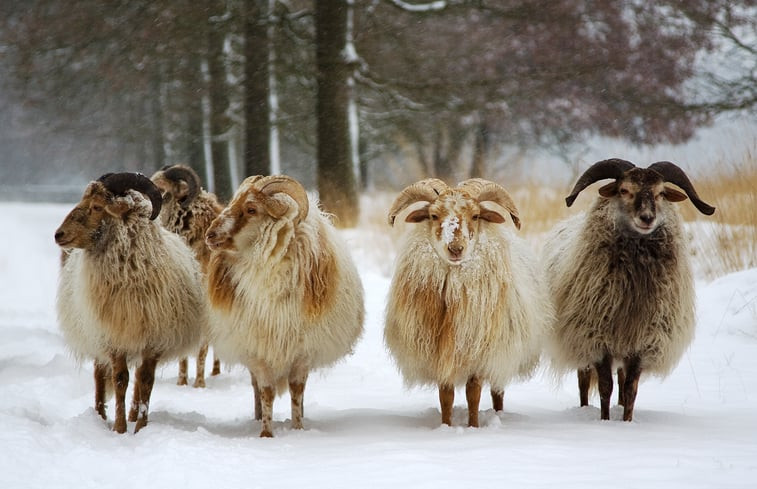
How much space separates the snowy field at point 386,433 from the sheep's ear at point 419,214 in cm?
136

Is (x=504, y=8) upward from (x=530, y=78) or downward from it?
upward

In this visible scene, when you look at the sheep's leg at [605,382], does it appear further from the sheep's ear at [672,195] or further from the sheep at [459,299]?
the sheep's ear at [672,195]

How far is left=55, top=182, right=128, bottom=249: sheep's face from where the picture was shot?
5543 millimetres

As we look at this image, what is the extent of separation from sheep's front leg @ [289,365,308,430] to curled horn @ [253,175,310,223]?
3.70ft

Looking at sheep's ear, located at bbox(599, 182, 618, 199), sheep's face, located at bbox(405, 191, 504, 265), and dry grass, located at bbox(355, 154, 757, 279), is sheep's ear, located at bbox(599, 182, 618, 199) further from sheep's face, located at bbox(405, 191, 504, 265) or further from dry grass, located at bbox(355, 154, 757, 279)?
dry grass, located at bbox(355, 154, 757, 279)

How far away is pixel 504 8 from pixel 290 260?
10167 mm

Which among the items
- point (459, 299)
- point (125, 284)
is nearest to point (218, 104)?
point (125, 284)

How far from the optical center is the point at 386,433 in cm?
530

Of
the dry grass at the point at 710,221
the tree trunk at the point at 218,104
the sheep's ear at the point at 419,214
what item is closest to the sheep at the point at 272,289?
the sheep's ear at the point at 419,214

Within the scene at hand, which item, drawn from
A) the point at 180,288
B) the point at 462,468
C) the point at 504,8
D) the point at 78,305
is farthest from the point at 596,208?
the point at 504,8

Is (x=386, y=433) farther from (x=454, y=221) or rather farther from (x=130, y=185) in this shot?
(x=130, y=185)

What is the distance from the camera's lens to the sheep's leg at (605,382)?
18.8 ft

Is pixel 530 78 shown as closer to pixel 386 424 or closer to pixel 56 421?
pixel 386 424

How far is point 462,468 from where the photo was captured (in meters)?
4.14
